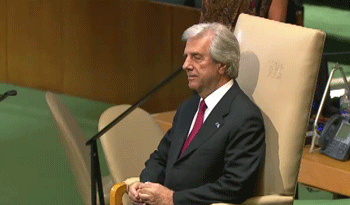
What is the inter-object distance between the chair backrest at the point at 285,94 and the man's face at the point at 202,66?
0.69ft

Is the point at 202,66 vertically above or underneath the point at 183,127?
above

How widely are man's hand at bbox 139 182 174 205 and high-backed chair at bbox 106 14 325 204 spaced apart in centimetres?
30

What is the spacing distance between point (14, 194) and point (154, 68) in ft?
6.31

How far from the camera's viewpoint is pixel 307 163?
469 cm

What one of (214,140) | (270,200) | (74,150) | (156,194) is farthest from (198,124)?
(74,150)

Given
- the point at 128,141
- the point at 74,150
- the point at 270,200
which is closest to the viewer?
the point at 270,200

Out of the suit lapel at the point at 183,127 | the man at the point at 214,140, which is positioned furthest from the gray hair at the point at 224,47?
the suit lapel at the point at 183,127

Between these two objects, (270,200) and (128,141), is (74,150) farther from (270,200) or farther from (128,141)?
(270,200)

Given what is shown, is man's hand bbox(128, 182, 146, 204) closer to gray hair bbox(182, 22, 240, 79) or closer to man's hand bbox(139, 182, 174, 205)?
man's hand bbox(139, 182, 174, 205)

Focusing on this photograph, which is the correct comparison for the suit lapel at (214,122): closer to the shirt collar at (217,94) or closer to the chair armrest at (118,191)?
the shirt collar at (217,94)

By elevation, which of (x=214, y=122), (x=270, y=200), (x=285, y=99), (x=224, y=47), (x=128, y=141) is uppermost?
(x=224, y=47)

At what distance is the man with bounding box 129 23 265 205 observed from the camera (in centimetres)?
341

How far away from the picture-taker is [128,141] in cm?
A: 422

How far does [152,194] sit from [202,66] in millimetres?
535
